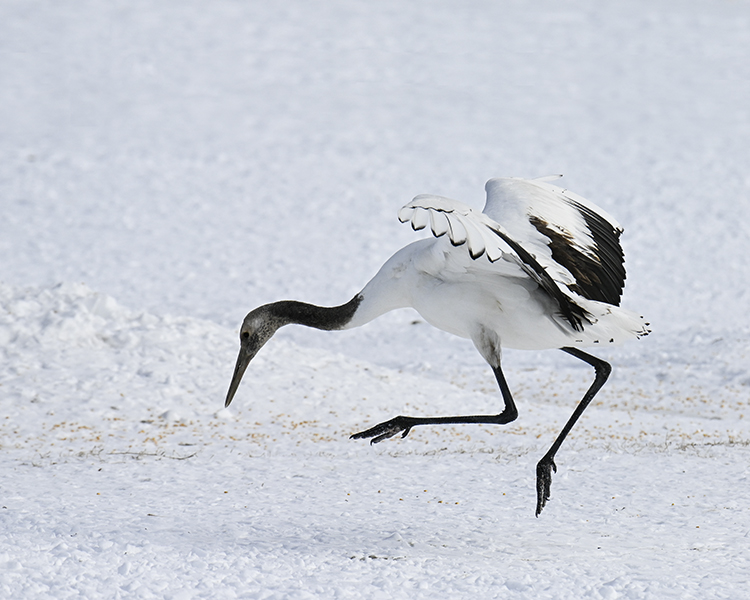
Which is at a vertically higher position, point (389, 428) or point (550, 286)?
point (550, 286)

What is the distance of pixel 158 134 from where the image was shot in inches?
822

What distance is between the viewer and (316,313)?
583cm

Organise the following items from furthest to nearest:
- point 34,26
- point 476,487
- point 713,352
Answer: point 34,26, point 713,352, point 476,487

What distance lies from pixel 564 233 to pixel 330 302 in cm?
899

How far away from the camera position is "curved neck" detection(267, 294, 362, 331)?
5.71m

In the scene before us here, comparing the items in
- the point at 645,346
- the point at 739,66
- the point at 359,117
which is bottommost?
the point at 645,346

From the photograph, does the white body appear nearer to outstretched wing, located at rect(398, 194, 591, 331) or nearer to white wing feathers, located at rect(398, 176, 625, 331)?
white wing feathers, located at rect(398, 176, 625, 331)

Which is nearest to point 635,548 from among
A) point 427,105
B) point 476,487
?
point 476,487

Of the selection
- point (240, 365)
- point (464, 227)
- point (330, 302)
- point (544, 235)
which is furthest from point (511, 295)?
point (330, 302)

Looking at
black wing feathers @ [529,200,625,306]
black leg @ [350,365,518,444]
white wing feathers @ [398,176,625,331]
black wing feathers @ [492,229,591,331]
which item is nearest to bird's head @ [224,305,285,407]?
black leg @ [350,365,518,444]

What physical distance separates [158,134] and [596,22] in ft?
43.2

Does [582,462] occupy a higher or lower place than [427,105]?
lower

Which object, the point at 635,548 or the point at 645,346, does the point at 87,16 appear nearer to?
the point at 645,346

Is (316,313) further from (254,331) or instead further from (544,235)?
(544,235)
